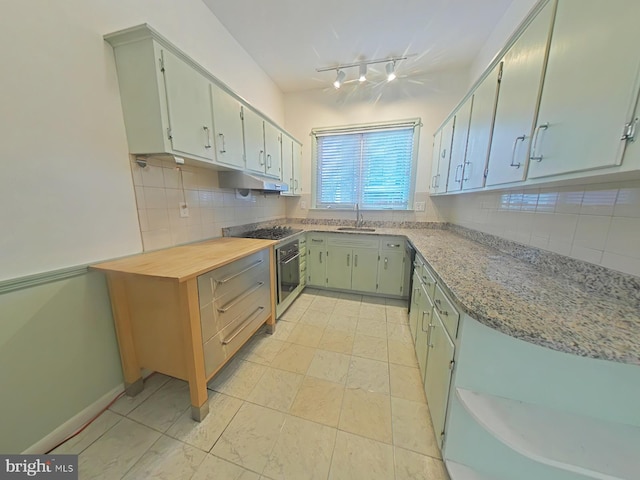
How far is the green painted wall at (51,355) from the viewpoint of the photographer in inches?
39.8

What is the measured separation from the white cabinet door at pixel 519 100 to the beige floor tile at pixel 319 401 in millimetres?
1752

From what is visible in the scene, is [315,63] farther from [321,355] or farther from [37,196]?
[321,355]

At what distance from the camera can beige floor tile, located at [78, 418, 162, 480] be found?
106cm

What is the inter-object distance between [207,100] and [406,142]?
2.60 m

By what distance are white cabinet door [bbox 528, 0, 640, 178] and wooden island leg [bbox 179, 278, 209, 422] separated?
6.06 ft

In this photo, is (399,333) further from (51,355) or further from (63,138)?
(63,138)

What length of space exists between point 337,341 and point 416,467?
1033 mm

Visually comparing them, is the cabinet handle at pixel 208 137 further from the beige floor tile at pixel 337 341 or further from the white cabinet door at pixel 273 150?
the beige floor tile at pixel 337 341

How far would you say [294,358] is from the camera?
184cm

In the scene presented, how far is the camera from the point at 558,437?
0.77 meters

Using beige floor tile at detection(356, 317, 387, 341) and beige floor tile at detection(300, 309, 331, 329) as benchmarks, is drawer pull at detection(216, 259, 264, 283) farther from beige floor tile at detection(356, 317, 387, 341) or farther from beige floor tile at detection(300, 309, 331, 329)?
beige floor tile at detection(356, 317, 387, 341)

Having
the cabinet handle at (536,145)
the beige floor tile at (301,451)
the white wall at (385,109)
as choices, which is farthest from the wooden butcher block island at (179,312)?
the white wall at (385,109)

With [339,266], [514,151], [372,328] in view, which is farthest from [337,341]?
[514,151]

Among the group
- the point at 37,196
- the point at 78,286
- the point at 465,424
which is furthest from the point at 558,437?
the point at 37,196
